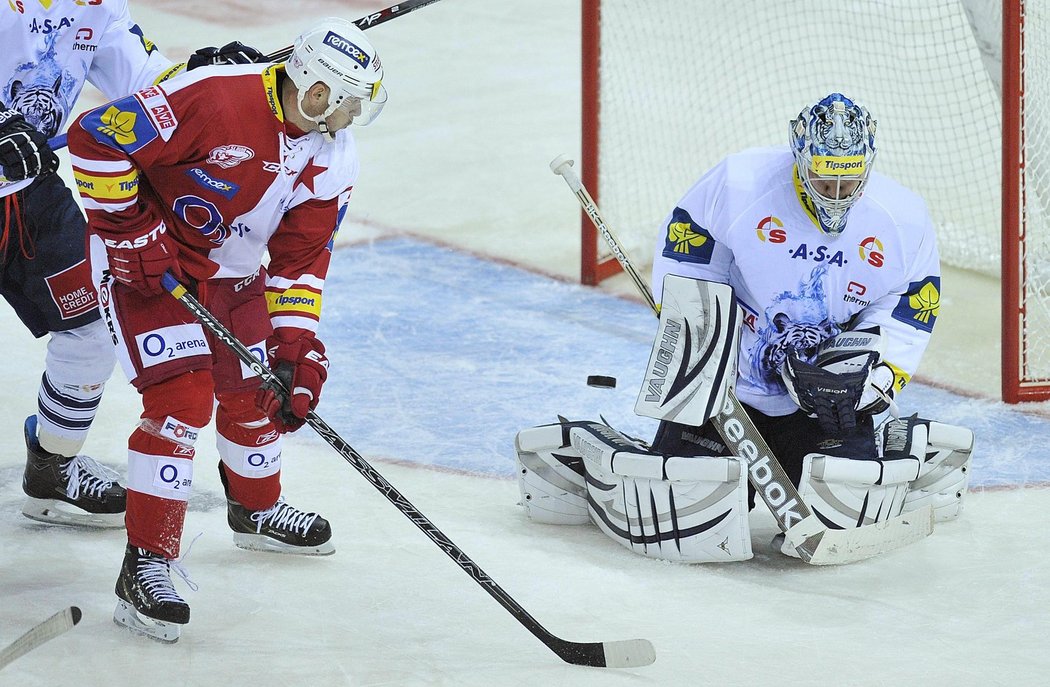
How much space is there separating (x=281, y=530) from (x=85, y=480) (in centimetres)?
53

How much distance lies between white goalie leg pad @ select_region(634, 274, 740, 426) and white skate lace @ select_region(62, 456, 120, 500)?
1.31 m

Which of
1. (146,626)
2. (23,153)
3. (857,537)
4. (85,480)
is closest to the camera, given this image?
(146,626)

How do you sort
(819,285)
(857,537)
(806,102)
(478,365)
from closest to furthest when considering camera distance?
(857,537), (819,285), (478,365), (806,102)

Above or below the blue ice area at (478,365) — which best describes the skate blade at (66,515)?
below

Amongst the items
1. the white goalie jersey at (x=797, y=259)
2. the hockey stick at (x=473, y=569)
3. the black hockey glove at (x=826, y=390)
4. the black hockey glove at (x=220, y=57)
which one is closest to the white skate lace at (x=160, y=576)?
the hockey stick at (x=473, y=569)

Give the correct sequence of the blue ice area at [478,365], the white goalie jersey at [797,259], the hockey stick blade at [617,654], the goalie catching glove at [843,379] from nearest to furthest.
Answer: the hockey stick blade at [617,654], the goalie catching glove at [843,379], the white goalie jersey at [797,259], the blue ice area at [478,365]

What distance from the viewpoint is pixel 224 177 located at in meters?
3.15

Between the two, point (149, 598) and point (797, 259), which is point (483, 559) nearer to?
point (149, 598)

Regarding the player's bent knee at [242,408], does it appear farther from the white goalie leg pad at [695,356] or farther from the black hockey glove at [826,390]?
the black hockey glove at [826,390]

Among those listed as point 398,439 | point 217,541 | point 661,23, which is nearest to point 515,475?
point 398,439

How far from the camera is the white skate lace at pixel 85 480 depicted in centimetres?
374

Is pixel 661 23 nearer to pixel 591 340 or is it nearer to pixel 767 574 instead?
pixel 591 340

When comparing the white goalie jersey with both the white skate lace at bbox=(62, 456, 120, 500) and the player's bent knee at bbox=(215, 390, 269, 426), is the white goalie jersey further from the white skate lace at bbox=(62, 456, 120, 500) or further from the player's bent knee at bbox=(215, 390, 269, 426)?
the white skate lace at bbox=(62, 456, 120, 500)

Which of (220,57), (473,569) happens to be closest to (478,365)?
(220,57)
